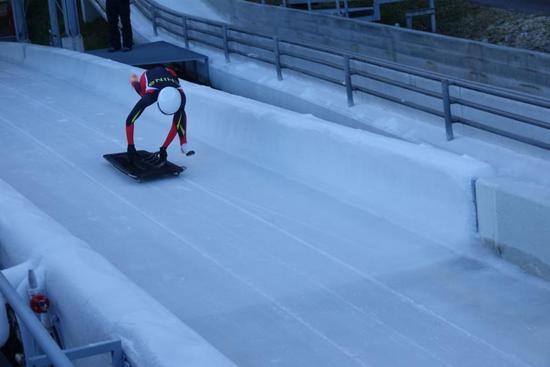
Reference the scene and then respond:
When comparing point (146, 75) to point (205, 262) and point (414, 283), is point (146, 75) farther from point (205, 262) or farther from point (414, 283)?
point (414, 283)

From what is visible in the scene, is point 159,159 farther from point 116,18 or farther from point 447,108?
point 116,18

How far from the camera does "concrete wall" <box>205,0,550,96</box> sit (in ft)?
43.5

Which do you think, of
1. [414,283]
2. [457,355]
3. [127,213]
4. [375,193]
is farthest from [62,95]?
[457,355]

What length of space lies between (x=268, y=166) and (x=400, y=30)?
685 cm

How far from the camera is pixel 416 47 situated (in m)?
15.6

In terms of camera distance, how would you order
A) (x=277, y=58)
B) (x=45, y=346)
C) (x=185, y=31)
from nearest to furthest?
(x=45, y=346)
(x=277, y=58)
(x=185, y=31)

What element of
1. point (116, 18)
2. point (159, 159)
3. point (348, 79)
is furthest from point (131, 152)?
point (116, 18)

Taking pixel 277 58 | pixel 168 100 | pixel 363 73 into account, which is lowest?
pixel 277 58

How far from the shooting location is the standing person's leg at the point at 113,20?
18156 millimetres

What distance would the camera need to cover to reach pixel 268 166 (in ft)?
32.4

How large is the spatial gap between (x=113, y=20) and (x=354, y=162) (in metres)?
10.8

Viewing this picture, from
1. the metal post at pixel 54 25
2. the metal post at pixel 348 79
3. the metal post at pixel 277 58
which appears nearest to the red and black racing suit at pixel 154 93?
the metal post at pixel 348 79

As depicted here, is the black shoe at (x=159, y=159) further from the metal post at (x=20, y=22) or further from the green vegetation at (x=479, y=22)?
the metal post at (x=20, y=22)

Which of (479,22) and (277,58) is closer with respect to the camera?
(277,58)
